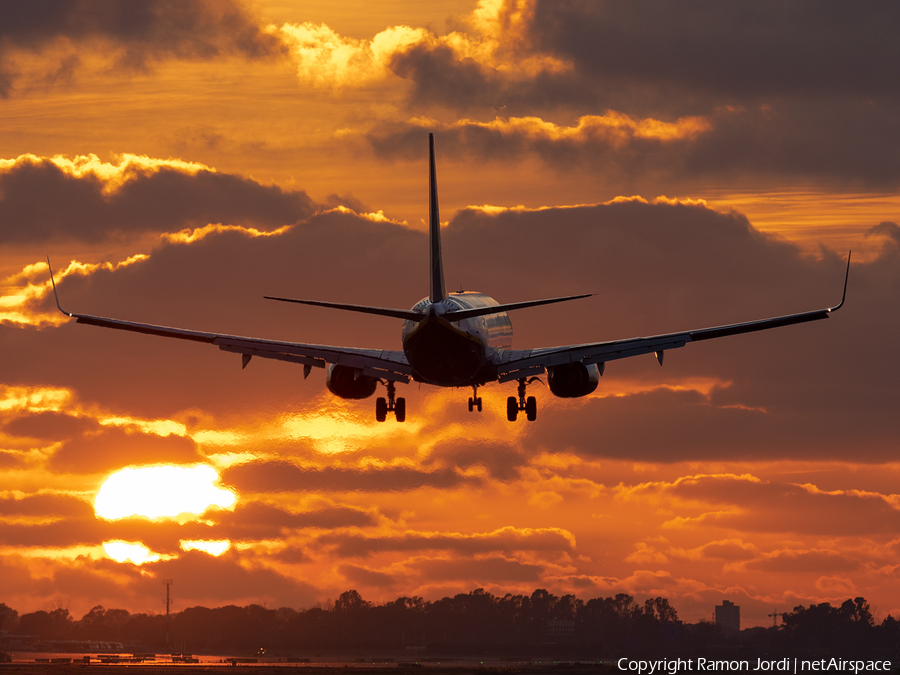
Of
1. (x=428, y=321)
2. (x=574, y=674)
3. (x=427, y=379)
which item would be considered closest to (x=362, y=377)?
(x=427, y=379)

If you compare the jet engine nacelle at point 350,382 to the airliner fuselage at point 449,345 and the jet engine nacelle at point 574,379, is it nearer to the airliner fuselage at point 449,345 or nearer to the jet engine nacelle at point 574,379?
the airliner fuselage at point 449,345

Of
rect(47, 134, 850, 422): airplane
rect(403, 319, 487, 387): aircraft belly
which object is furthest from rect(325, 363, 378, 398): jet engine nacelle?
rect(403, 319, 487, 387): aircraft belly

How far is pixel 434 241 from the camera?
80062 millimetres

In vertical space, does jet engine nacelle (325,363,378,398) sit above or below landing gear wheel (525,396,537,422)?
above

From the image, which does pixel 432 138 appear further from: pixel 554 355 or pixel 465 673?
pixel 465 673

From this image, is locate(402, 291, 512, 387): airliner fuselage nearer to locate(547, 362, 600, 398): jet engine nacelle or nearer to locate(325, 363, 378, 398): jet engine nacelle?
locate(547, 362, 600, 398): jet engine nacelle

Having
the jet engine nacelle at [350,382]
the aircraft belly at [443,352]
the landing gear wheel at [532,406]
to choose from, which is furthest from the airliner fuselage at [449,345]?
the jet engine nacelle at [350,382]

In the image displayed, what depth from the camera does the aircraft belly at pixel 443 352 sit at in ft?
244

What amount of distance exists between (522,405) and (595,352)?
270 inches

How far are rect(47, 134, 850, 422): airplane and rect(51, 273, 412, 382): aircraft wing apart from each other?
2.7 inches

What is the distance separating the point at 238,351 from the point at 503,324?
18.9 metres

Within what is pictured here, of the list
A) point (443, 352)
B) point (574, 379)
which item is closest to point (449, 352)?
point (443, 352)

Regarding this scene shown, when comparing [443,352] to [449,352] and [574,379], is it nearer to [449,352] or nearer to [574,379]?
[449,352]

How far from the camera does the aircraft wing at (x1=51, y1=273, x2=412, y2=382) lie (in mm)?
84312
